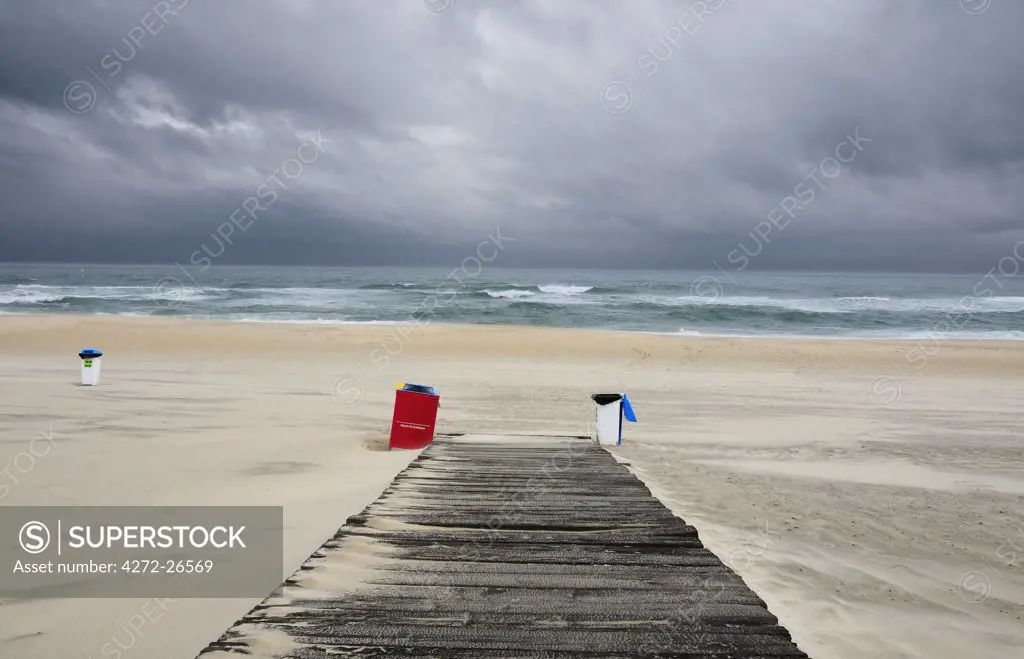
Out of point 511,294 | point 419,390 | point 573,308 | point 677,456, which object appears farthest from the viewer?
point 511,294

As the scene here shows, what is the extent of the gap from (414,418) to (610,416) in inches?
98.0

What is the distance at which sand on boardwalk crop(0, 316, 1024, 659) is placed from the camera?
397 cm

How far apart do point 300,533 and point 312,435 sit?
4002 millimetres

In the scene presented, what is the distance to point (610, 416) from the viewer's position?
8438 millimetres

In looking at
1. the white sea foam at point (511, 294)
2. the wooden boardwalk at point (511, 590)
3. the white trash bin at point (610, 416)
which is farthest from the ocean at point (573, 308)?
the wooden boardwalk at point (511, 590)

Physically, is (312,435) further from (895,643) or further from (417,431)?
(895,643)

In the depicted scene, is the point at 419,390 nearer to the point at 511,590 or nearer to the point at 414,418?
the point at 414,418

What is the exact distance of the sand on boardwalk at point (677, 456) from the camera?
3967 mm

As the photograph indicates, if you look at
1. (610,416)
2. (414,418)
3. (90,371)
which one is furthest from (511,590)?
(90,371)

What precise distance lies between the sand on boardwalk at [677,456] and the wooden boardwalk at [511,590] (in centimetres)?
66

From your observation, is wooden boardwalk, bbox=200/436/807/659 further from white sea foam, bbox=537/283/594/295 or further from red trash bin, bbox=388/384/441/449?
white sea foam, bbox=537/283/594/295

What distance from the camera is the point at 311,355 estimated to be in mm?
19000

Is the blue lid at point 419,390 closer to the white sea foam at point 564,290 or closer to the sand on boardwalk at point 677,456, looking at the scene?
the sand on boardwalk at point 677,456

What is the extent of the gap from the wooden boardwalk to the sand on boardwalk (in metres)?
0.66
